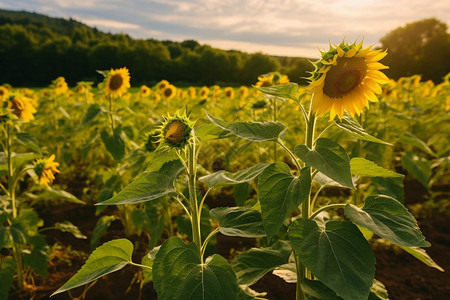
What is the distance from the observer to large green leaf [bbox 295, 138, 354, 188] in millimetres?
1041

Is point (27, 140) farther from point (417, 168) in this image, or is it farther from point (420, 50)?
point (420, 50)

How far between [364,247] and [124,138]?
89.5 inches

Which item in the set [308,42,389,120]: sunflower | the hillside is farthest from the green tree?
[308,42,389,120]: sunflower

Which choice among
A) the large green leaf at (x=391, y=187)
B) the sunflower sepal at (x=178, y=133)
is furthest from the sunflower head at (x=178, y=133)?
the large green leaf at (x=391, y=187)

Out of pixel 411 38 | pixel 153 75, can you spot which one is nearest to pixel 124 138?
pixel 153 75

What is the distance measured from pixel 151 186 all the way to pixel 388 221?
742 millimetres

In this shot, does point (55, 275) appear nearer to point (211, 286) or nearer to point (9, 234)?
point (9, 234)

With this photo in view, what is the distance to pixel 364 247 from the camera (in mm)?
1052

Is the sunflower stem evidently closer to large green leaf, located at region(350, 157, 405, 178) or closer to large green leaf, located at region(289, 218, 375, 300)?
large green leaf, located at region(289, 218, 375, 300)

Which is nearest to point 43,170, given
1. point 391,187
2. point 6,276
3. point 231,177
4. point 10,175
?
point 10,175

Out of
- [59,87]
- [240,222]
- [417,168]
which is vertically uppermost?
[240,222]

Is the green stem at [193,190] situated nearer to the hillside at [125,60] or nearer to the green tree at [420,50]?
the green tree at [420,50]

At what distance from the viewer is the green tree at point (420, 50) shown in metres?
22.2

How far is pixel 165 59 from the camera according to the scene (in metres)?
23.2
